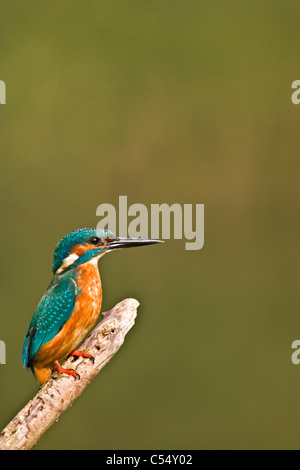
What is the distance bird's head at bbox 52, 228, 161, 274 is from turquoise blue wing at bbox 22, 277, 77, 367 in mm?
53

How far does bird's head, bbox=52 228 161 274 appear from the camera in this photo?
62.2 inches

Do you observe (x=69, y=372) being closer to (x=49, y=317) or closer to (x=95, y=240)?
(x=49, y=317)

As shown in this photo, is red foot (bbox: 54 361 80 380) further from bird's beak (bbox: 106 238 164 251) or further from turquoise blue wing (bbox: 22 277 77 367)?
bird's beak (bbox: 106 238 164 251)

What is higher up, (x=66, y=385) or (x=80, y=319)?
(x=80, y=319)

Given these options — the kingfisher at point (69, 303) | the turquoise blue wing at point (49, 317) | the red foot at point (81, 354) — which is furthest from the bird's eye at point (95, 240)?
the red foot at point (81, 354)

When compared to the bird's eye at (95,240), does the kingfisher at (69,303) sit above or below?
below

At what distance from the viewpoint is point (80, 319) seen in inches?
63.7

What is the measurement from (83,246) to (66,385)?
0.33 metres

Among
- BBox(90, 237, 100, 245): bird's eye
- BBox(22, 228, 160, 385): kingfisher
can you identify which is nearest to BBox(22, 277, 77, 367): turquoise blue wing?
BBox(22, 228, 160, 385): kingfisher

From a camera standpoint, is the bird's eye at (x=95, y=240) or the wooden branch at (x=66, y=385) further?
the bird's eye at (x=95, y=240)

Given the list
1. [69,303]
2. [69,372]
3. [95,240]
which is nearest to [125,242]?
[95,240]

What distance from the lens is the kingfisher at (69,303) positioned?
158 cm

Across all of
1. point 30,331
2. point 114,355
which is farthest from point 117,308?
point 30,331

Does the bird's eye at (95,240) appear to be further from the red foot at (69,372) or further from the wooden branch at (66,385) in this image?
the red foot at (69,372)
